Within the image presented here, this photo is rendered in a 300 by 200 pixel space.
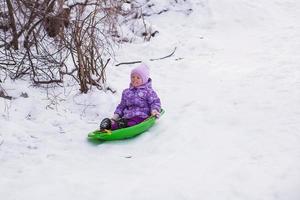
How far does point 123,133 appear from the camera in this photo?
4.92m

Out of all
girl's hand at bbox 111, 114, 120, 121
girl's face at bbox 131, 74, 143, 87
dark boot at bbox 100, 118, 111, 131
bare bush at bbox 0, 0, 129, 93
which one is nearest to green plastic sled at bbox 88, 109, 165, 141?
dark boot at bbox 100, 118, 111, 131

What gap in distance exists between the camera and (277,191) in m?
3.51

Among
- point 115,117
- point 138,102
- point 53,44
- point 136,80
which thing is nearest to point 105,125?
point 115,117

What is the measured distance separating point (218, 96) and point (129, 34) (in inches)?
141

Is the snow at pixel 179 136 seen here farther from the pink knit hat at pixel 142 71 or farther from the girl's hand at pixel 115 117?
the pink knit hat at pixel 142 71

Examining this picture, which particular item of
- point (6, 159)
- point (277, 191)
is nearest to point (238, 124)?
point (277, 191)

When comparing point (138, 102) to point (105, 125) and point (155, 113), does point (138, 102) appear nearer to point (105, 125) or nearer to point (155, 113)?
point (155, 113)

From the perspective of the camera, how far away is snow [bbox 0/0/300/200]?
3.69m

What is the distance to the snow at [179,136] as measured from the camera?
369cm

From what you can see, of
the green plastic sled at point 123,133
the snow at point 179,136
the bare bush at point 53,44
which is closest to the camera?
the snow at point 179,136

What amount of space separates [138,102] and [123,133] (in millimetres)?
576

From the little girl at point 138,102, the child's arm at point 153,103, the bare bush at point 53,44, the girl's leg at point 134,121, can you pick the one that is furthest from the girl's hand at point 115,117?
the bare bush at point 53,44

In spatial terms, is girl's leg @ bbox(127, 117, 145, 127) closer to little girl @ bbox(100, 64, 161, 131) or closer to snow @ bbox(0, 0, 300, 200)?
little girl @ bbox(100, 64, 161, 131)

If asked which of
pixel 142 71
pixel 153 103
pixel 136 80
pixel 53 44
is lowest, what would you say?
pixel 153 103
